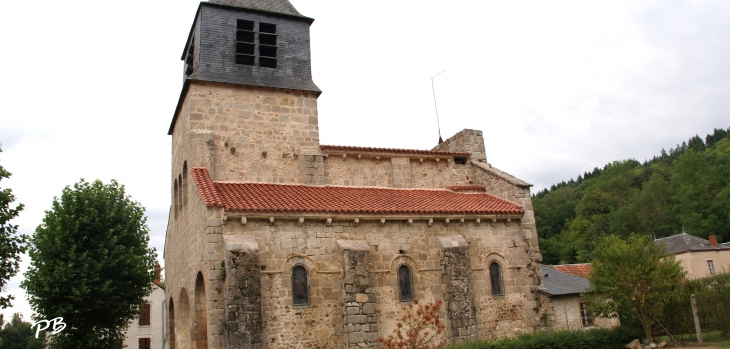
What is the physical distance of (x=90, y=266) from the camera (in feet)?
58.5

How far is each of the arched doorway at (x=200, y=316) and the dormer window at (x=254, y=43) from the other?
7.84 metres

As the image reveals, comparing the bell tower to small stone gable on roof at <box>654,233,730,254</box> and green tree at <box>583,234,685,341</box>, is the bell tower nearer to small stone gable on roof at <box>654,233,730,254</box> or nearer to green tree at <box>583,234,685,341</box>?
green tree at <box>583,234,685,341</box>

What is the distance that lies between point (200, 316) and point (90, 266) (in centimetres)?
600

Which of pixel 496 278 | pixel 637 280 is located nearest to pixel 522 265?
pixel 496 278

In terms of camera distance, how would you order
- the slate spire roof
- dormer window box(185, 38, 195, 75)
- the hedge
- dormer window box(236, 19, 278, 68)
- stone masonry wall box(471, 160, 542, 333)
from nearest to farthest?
the hedge < stone masonry wall box(471, 160, 542, 333) < dormer window box(236, 19, 278, 68) < the slate spire roof < dormer window box(185, 38, 195, 75)

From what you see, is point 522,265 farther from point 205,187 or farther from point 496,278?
point 205,187

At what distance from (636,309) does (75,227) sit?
18934 mm

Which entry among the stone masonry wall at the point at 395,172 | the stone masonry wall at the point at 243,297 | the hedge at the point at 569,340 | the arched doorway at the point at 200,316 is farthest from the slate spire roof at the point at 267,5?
the hedge at the point at 569,340

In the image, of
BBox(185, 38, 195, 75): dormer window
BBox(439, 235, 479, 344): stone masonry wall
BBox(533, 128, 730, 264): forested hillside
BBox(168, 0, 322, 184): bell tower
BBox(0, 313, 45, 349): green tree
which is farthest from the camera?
BBox(533, 128, 730, 264): forested hillside

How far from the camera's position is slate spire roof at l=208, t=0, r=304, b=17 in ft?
60.6

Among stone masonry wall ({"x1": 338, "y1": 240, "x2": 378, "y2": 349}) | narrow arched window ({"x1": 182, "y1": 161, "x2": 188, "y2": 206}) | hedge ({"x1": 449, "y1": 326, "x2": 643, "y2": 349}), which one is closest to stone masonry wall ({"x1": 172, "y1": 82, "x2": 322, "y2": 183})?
narrow arched window ({"x1": 182, "y1": 161, "x2": 188, "y2": 206})

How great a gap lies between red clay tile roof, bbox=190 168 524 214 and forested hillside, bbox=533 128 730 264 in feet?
117

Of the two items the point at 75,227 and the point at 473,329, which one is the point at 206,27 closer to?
the point at 75,227

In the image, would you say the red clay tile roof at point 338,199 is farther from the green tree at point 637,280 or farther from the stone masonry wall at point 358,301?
the green tree at point 637,280
